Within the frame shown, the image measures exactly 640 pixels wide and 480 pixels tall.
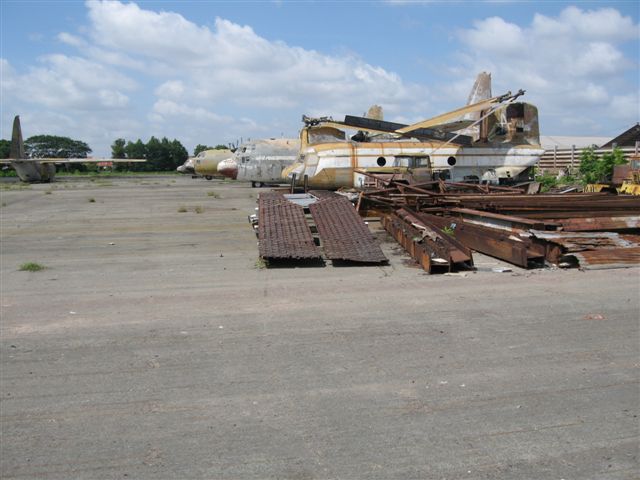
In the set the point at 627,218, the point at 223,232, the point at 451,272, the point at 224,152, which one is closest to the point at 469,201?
the point at 627,218

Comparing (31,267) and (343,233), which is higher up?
(343,233)

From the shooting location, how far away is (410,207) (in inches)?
599

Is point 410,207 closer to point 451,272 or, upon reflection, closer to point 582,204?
point 582,204

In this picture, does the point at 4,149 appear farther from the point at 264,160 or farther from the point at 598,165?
the point at 598,165

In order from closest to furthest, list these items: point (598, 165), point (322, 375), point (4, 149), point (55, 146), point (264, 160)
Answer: point (322, 375) < point (598, 165) < point (264, 160) < point (4, 149) < point (55, 146)

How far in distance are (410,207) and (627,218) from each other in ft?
16.2

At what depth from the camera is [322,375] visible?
5496mm

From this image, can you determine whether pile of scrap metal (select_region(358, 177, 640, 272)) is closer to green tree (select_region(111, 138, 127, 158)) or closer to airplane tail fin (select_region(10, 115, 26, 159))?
airplane tail fin (select_region(10, 115, 26, 159))

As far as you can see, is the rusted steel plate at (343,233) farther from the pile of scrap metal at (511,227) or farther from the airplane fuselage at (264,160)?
the airplane fuselage at (264,160)

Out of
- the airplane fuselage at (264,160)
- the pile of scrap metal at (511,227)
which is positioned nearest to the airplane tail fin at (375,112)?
the airplane fuselage at (264,160)

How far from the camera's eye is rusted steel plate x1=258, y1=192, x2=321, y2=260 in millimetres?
10895

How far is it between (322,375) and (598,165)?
2433cm

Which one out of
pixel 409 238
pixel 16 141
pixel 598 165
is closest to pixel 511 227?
pixel 409 238

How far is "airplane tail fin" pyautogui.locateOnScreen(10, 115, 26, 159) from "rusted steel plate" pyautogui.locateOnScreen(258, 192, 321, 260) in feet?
139
